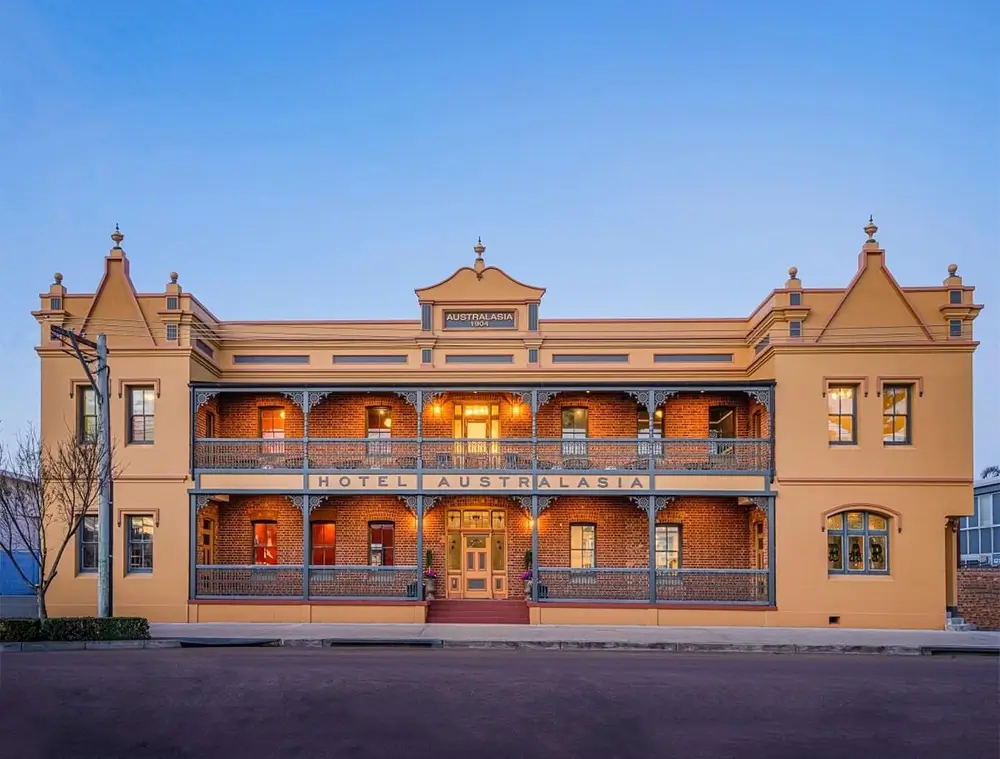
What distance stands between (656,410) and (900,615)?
26.7 ft

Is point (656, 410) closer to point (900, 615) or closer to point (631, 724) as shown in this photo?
point (900, 615)

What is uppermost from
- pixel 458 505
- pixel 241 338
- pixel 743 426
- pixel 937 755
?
pixel 241 338

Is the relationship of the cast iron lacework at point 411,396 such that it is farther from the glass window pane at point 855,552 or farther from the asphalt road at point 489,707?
the glass window pane at point 855,552

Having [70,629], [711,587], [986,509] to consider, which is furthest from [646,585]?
[986,509]

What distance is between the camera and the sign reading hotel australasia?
70.4ft

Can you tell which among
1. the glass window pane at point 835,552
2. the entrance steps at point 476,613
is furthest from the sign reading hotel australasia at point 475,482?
the glass window pane at point 835,552

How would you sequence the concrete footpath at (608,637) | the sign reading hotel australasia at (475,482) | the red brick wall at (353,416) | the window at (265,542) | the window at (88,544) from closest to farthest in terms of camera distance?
1. the concrete footpath at (608,637)
2. the sign reading hotel australasia at (475,482)
3. the window at (88,544)
4. the window at (265,542)
5. the red brick wall at (353,416)

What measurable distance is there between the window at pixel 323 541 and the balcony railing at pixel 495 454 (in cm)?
222

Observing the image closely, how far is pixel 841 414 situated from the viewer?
21.2m

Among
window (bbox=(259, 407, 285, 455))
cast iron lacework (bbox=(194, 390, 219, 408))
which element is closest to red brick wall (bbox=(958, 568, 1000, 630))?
window (bbox=(259, 407, 285, 455))

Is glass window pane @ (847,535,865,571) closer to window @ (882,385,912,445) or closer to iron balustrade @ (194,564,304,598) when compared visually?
window @ (882,385,912,445)

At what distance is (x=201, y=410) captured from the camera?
73.7 ft


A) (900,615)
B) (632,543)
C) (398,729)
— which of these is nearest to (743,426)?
(632,543)

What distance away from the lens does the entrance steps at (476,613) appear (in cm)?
2106
